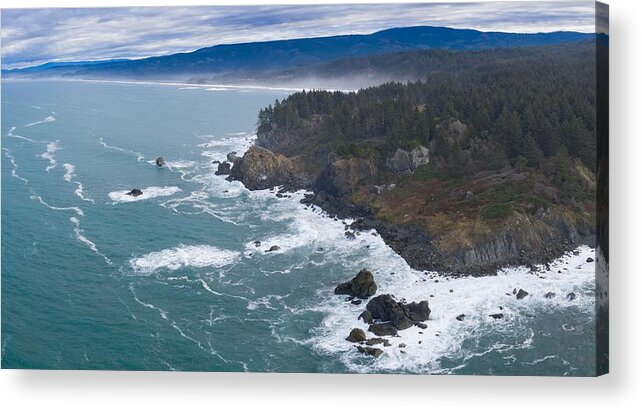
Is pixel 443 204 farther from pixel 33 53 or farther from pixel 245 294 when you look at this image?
pixel 33 53

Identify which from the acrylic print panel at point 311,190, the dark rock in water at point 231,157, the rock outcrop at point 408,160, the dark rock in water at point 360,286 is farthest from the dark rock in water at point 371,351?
the dark rock in water at point 231,157

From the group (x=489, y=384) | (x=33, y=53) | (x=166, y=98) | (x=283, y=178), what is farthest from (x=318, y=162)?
(x=489, y=384)

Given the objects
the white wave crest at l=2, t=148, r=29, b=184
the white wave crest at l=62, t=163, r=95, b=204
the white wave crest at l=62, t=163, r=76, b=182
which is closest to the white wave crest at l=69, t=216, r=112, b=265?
the white wave crest at l=62, t=163, r=95, b=204

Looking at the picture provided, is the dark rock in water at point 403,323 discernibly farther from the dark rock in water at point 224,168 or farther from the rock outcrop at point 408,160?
the dark rock in water at point 224,168

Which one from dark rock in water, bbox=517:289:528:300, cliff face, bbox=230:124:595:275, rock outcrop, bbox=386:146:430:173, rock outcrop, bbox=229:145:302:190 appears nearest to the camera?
dark rock in water, bbox=517:289:528:300

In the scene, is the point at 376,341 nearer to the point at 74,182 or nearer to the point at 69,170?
the point at 74,182

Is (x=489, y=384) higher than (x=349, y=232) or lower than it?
lower

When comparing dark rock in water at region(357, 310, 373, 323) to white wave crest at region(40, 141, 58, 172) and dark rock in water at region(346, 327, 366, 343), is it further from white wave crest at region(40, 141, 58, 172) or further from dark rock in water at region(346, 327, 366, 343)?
white wave crest at region(40, 141, 58, 172)
